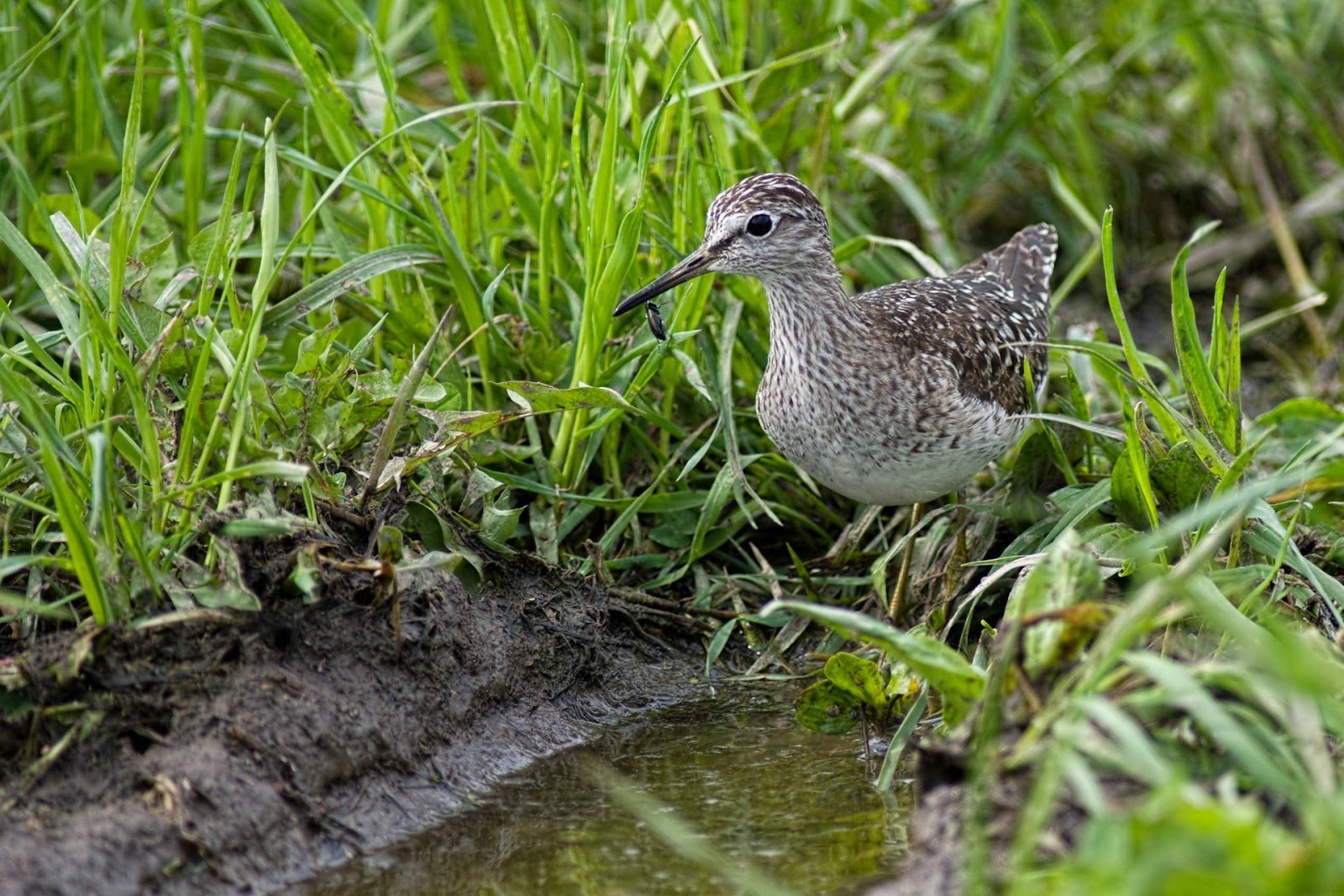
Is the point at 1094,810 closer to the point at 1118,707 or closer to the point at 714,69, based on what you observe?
the point at 1118,707

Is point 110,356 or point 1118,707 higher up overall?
point 110,356

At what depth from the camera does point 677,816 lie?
155 inches

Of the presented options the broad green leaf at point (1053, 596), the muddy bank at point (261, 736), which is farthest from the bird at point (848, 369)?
the broad green leaf at point (1053, 596)

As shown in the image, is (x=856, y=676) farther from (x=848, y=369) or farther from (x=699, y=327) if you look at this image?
(x=699, y=327)

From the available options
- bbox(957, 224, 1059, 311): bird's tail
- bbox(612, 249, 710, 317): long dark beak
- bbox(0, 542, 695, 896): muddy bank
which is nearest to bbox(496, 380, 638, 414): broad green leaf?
bbox(612, 249, 710, 317): long dark beak

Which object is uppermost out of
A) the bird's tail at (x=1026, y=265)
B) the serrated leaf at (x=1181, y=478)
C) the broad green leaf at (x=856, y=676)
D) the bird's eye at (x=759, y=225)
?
the bird's eye at (x=759, y=225)

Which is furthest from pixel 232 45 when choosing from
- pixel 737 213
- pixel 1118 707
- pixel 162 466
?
pixel 1118 707

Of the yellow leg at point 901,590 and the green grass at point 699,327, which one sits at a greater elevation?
the green grass at point 699,327

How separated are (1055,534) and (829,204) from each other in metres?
2.28

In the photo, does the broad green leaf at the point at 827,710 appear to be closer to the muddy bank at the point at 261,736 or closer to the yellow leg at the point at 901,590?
the muddy bank at the point at 261,736

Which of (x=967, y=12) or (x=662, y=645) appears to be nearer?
(x=662, y=645)

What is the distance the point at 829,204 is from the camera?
653 cm

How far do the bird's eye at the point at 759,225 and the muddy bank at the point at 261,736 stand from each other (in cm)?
153

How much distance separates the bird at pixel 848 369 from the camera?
485 cm
